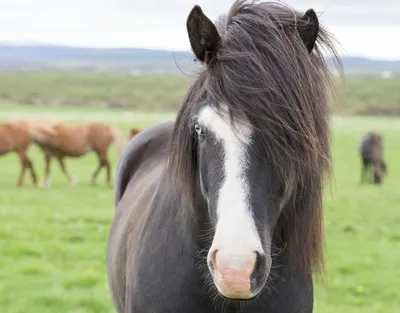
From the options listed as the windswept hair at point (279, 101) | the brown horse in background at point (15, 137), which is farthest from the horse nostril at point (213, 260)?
the brown horse in background at point (15, 137)

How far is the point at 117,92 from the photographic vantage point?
2761 inches

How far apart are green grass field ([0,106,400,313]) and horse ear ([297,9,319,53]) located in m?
0.43

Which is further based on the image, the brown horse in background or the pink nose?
the brown horse in background

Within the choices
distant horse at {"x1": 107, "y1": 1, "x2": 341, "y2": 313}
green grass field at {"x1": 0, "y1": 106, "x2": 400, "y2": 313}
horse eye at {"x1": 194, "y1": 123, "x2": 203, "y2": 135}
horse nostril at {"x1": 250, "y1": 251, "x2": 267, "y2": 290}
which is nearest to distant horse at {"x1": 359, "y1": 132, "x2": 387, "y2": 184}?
green grass field at {"x1": 0, "y1": 106, "x2": 400, "y2": 313}

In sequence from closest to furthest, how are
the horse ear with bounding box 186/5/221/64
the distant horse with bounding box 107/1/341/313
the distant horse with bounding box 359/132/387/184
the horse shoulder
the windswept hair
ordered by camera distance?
the distant horse with bounding box 107/1/341/313, the windswept hair, the horse ear with bounding box 186/5/221/64, the horse shoulder, the distant horse with bounding box 359/132/387/184

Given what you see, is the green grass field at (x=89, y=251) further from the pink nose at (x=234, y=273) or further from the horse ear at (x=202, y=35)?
the pink nose at (x=234, y=273)

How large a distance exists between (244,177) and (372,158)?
18.2m

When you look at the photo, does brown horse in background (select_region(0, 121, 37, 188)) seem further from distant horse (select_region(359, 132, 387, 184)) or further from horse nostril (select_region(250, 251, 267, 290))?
horse nostril (select_region(250, 251, 267, 290))

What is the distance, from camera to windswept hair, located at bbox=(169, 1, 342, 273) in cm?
227

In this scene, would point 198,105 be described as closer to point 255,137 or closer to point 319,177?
point 255,137

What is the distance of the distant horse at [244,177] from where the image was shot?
2.13 meters

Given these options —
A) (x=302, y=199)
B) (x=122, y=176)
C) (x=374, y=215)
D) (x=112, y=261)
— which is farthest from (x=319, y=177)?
(x=374, y=215)

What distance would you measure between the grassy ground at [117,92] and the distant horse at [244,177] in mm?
52728

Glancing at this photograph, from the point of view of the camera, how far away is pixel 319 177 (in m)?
2.52
